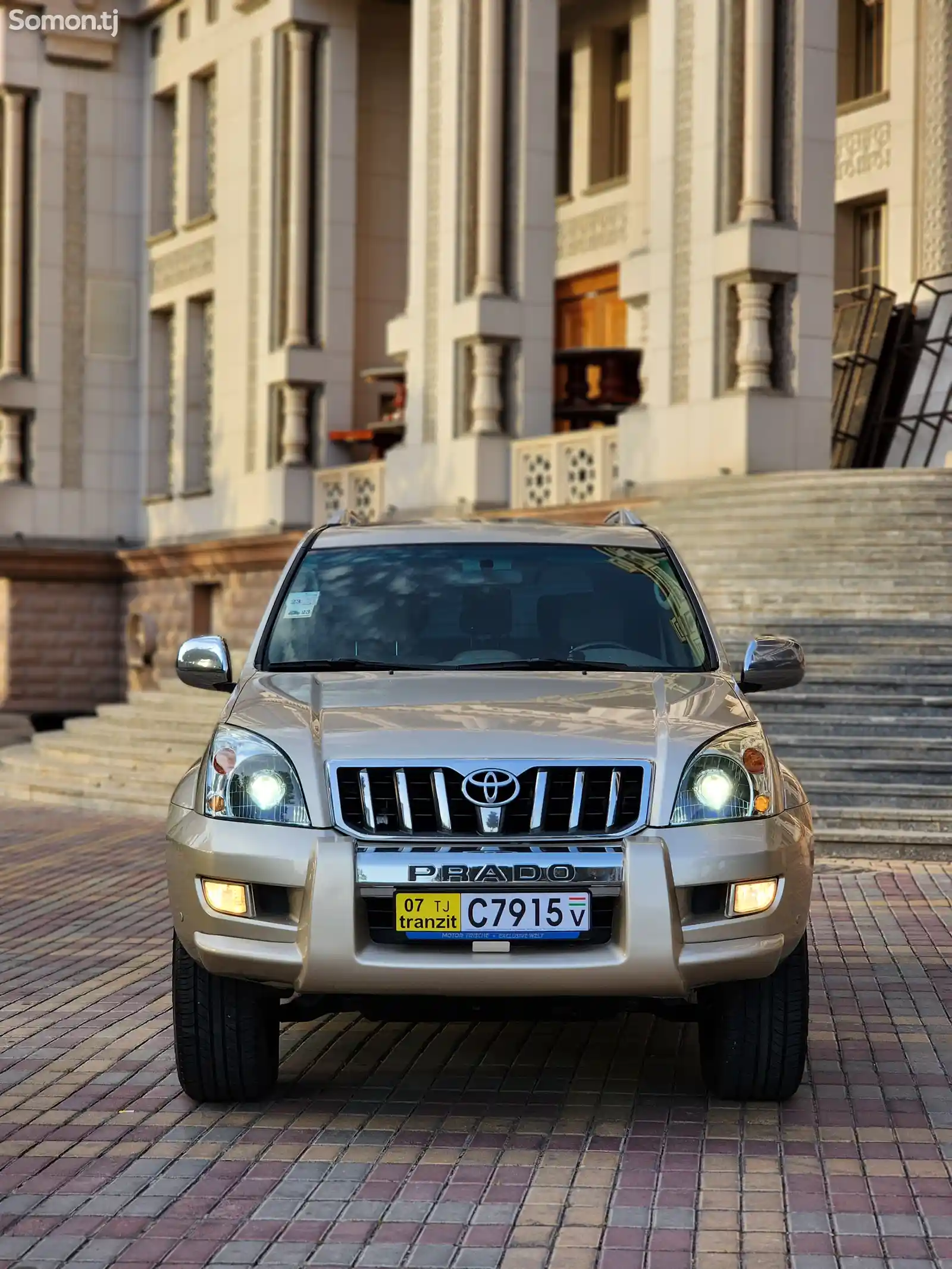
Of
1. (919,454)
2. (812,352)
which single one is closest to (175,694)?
(812,352)

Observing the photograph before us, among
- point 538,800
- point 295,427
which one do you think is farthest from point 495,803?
point 295,427

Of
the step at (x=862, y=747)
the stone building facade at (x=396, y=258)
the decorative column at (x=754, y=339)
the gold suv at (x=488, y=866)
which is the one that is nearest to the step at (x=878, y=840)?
the step at (x=862, y=747)

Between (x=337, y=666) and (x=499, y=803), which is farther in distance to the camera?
(x=337, y=666)

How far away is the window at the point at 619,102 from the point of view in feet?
102

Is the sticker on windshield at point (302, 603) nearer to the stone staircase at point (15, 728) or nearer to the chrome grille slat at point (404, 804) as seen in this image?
the chrome grille slat at point (404, 804)

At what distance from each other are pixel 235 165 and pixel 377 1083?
26826mm

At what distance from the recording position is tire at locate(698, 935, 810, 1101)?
5.96 metres

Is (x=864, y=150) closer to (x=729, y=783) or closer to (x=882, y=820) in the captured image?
(x=882, y=820)

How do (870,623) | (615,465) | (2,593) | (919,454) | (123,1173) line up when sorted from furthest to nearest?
(2,593) < (919,454) < (615,465) < (870,623) < (123,1173)

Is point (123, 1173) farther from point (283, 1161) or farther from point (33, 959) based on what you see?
point (33, 959)

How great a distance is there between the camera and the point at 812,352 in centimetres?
2091

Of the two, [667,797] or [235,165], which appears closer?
[667,797]

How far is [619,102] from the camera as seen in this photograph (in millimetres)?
31188

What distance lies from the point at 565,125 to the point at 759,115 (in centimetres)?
1194
